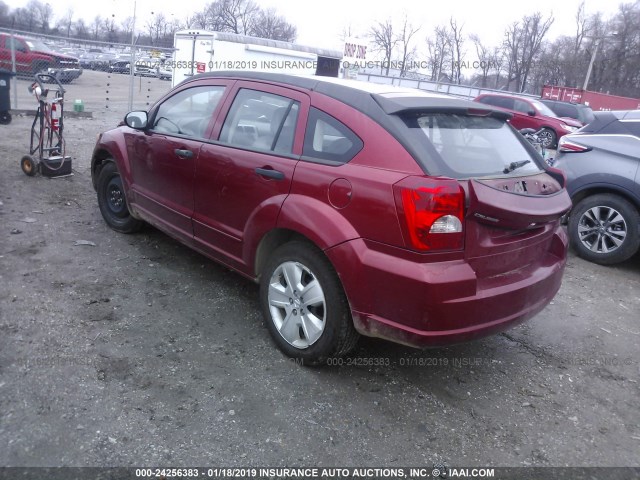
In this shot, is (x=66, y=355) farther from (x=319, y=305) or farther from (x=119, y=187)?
(x=119, y=187)

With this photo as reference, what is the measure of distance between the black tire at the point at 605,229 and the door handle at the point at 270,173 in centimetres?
419

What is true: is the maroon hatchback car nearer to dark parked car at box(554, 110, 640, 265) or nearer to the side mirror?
the side mirror

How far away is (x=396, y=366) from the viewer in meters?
3.49

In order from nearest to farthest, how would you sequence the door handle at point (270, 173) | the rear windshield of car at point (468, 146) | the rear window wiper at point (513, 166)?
the rear windshield of car at point (468, 146), the rear window wiper at point (513, 166), the door handle at point (270, 173)

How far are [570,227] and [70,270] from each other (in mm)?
5330

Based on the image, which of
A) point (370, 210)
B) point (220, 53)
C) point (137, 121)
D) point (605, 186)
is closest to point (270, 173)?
point (370, 210)

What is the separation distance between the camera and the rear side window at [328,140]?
3.05 metres

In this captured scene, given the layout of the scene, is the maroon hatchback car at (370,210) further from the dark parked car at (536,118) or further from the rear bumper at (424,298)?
the dark parked car at (536,118)

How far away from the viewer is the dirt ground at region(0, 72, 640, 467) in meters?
2.64

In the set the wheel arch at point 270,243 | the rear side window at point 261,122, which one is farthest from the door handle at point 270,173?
the wheel arch at point 270,243

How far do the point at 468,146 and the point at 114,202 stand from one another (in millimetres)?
3727

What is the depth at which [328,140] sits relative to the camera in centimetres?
319

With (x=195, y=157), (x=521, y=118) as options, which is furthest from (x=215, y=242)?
(x=521, y=118)

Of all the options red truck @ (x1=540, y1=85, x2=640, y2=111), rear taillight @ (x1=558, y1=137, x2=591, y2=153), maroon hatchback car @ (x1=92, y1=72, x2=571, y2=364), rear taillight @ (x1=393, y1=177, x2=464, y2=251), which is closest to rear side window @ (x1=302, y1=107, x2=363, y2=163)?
maroon hatchback car @ (x1=92, y1=72, x2=571, y2=364)
